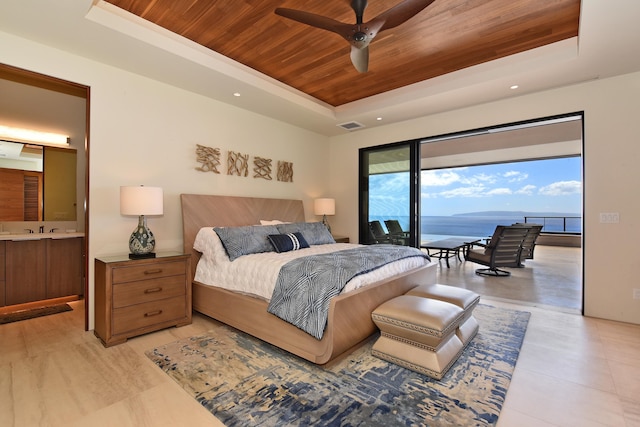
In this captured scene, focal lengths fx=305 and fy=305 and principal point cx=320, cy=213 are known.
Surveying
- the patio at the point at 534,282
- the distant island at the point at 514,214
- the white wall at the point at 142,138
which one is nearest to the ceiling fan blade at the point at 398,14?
the white wall at the point at 142,138

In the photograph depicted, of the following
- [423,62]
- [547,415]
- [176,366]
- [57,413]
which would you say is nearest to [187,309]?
[176,366]

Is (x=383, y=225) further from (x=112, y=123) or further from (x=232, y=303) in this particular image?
(x=112, y=123)

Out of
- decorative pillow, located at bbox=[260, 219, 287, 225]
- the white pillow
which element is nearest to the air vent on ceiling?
decorative pillow, located at bbox=[260, 219, 287, 225]

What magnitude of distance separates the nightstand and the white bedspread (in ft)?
0.86

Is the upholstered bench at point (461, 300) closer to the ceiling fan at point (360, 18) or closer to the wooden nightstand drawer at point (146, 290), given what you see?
the ceiling fan at point (360, 18)

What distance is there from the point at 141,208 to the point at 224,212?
1.25 metres

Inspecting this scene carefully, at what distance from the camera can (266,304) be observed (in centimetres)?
270

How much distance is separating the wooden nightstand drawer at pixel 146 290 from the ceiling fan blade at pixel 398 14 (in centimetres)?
294

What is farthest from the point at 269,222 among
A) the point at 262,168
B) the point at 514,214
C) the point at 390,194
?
the point at 514,214

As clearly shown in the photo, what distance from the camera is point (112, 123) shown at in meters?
3.23

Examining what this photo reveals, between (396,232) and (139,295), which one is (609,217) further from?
(139,295)

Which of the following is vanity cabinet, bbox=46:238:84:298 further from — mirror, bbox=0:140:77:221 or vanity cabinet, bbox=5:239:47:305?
mirror, bbox=0:140:77:221

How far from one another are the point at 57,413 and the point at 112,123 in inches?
104

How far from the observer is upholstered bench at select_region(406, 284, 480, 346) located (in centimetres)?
266
